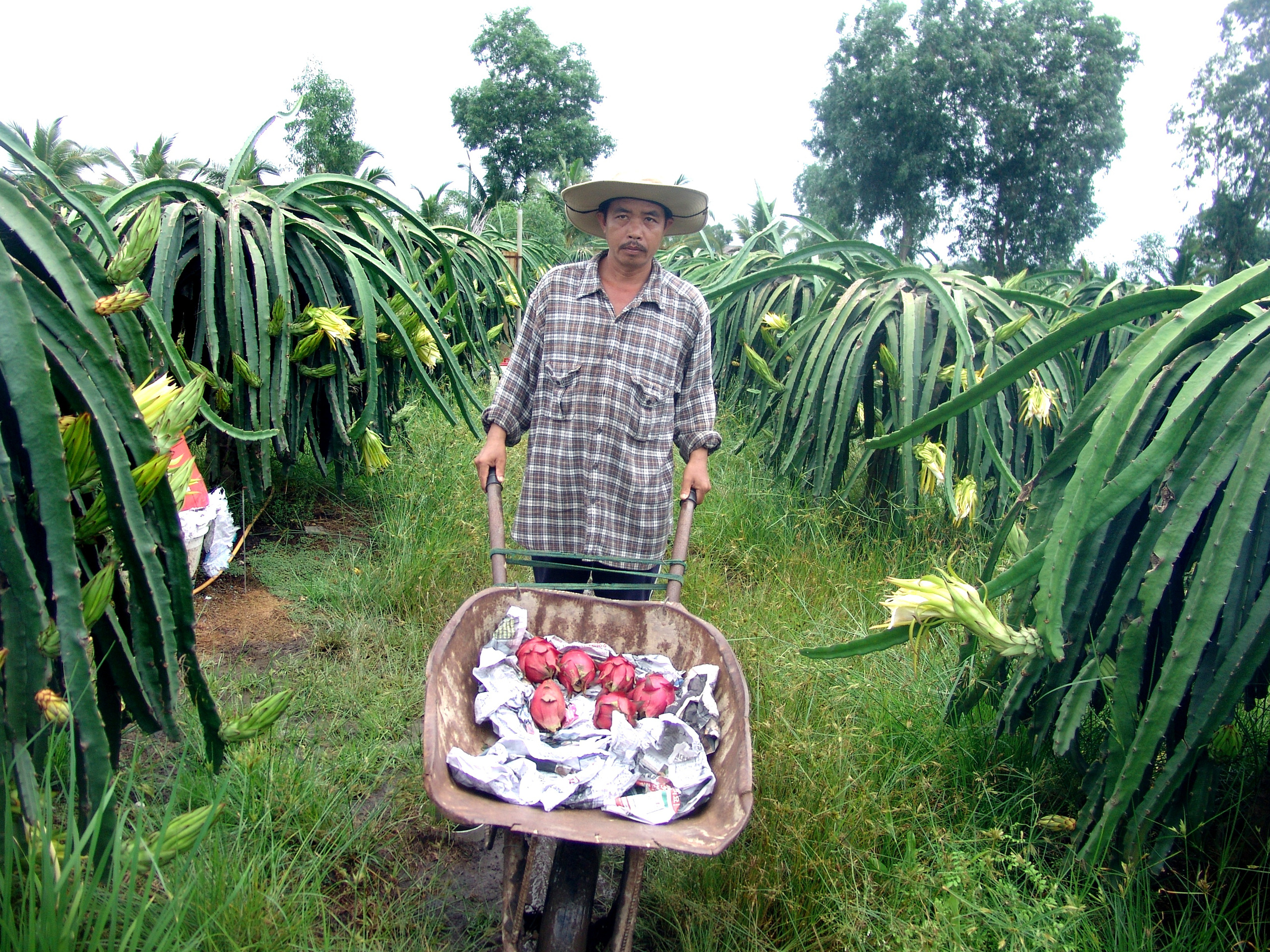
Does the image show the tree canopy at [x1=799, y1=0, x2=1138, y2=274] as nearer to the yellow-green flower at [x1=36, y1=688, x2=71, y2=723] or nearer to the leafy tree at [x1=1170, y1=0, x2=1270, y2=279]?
the leafy tree at [x1=1170, y1=0, x2=1270, y2=279]

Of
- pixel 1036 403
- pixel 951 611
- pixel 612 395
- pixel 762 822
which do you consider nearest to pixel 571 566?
pixel 612 395

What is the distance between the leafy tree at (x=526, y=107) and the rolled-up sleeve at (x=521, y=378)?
35.7m

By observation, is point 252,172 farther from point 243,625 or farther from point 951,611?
point 951,611

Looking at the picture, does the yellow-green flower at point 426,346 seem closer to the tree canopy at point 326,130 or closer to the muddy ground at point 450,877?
the muddy ground at point 450,877

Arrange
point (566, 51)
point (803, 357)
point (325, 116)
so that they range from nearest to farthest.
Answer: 1. point (803, 357)
2. point (325, 116)
3. point (566, 51)

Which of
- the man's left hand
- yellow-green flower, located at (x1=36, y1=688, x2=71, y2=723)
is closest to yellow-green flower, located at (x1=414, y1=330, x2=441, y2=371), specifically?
the man's left hand

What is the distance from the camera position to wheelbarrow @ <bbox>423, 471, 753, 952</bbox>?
1546 mm

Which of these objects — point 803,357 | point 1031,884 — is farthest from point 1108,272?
point 1031,884

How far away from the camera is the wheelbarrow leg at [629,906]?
5.20ft

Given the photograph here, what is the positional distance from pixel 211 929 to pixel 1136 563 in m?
1.75

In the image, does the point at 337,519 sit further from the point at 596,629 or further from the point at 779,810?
the point at 779,810

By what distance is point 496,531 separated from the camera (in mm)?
2273

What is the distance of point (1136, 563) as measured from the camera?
1.64 metres

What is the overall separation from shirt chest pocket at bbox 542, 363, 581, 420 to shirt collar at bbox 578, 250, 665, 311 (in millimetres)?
218
